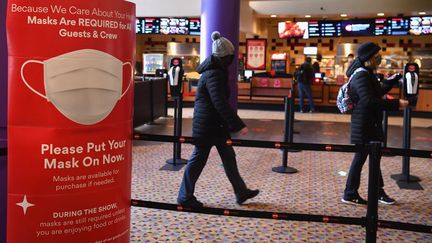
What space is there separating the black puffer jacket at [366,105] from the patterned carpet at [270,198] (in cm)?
77

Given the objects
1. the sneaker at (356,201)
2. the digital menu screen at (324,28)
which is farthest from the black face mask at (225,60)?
the digital menu screen at (324,28)

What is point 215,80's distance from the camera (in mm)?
4781

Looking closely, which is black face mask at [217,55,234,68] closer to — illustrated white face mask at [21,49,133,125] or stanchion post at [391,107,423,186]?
illustrated white face mask at [21,49,133,125]

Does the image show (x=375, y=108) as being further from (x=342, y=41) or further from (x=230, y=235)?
(x=342, y=41)

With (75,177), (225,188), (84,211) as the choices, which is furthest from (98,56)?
(225,188)

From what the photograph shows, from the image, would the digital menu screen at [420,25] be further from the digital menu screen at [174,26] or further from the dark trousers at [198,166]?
the dark trousers at [198,166]

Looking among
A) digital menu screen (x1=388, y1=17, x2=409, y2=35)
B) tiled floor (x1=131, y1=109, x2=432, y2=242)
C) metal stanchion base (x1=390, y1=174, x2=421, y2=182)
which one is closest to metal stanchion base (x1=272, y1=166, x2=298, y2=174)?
tiled floor (x1=131, y1=109, x2=432, y2=242)

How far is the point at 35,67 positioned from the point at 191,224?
2.54m

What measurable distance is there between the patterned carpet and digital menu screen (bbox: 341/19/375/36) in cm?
926

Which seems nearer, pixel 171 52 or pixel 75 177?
pixel 75 177

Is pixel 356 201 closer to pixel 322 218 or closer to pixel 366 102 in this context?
pixel 366 102

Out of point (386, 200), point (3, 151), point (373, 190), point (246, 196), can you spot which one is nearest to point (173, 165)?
point (246, 196)

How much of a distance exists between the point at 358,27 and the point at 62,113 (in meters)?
15.3

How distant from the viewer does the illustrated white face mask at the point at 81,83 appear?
240 centimetres
